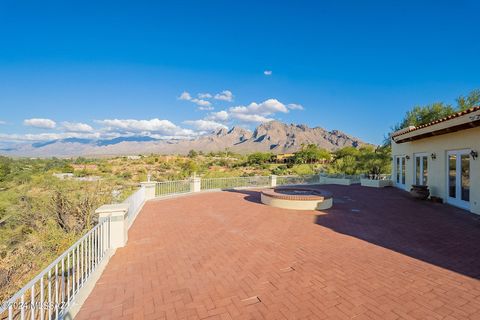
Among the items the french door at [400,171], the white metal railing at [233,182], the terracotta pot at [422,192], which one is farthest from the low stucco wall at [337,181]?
the terracotta pot at [422,192]

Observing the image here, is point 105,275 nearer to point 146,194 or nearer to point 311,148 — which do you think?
point 146,194

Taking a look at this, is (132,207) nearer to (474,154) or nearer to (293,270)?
(293,270)

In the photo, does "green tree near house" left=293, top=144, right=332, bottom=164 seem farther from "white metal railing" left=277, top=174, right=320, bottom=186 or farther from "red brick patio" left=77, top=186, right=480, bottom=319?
"red brick patio" left=77, top=186, right=480, bottom=319

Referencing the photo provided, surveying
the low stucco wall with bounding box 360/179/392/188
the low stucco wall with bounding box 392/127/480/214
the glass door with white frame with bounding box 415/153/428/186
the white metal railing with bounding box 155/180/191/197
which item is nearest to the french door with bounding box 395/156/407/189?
the low stucco wall with bounding box 360/179/392/188

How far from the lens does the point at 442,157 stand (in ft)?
34.0

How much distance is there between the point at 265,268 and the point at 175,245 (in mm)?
2252

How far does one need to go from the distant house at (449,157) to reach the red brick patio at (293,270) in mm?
2008

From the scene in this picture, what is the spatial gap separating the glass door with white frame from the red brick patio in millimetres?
4782

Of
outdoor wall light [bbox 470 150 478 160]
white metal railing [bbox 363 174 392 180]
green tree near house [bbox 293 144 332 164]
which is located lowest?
white metal railing [bbox 363 174 392 180]

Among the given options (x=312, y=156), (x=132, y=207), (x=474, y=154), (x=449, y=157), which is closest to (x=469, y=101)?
(x=449, y=157)

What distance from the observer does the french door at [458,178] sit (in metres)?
9.02

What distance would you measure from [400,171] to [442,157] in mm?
5512

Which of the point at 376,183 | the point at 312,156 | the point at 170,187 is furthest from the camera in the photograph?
the point at 312,156

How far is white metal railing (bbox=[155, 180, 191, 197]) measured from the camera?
12219 millimetres
